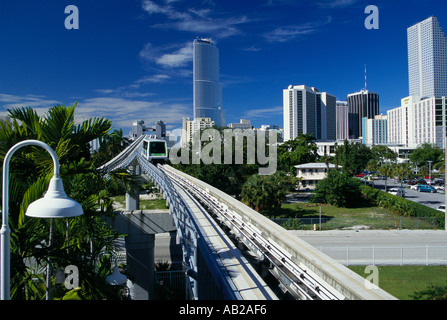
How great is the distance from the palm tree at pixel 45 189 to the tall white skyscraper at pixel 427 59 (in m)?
193

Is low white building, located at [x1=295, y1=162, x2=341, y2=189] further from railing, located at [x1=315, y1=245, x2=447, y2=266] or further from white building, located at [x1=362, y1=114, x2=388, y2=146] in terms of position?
white building, located at [x1=362, y1=114, x2=388, y2=146]

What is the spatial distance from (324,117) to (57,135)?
167779 millimetres

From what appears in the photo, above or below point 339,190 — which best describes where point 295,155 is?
above

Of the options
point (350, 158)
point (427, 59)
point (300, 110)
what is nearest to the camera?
point (350, 158)

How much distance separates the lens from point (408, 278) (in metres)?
13.2

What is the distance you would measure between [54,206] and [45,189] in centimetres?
158

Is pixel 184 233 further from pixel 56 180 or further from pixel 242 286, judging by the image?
pixel 56 180

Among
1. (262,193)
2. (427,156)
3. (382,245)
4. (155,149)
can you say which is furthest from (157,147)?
(427,156)

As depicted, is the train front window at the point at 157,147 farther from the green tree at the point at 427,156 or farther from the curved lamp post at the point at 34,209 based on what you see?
the green tree at the point at 427,156

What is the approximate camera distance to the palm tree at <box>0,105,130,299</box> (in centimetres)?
407

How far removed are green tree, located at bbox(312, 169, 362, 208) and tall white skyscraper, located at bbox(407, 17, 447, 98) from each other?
6503 inches

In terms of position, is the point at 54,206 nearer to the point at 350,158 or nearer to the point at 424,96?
the point at 350,158

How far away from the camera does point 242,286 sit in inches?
238
